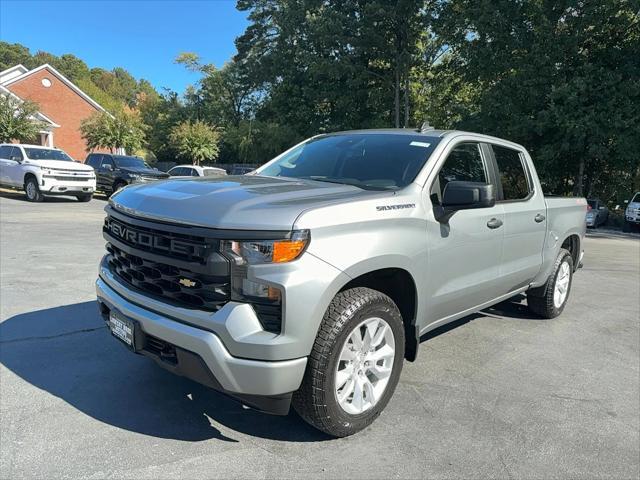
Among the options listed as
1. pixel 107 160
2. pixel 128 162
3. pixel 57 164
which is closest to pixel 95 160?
pixel 107 160

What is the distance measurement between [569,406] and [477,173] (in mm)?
1933

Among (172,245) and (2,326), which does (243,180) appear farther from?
(2,326)

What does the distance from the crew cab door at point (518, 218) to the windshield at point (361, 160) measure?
3.39 ft

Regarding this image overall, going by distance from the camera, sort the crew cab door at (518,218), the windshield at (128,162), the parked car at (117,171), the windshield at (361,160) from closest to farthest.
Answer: the windshield at (361,160) < the crew cab door at (518,218) < the parked car at (117,171) < the windshield at (128,162)

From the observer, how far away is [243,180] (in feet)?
11.9

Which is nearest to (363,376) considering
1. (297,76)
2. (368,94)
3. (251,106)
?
(368,94)

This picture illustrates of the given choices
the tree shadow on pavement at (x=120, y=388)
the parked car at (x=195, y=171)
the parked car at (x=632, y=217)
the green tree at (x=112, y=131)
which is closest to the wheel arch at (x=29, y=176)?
the parked car at (x=195, y=171)

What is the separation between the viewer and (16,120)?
27.0 m

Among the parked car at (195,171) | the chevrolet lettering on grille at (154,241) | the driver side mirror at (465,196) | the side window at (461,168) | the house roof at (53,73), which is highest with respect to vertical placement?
the house roof at (53,73)

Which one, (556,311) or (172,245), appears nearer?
(172,245)

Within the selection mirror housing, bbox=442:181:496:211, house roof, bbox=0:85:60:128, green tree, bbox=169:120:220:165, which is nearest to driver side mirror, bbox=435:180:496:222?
mirror housing, bbox=442:181:496:211

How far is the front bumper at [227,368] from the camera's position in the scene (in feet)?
8.34

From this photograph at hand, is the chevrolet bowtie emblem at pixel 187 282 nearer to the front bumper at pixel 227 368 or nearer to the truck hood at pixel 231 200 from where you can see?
the front bumper at pixel 227 368

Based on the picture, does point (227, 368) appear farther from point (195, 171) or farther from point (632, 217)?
point (632, 217)
